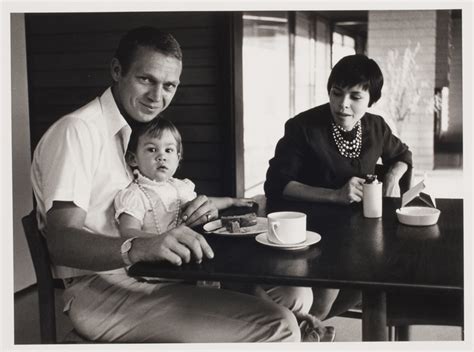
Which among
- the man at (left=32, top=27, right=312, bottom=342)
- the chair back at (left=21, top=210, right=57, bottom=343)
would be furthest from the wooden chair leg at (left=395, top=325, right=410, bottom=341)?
the chair back at (left=21, top=210, right=57, bottom=343)

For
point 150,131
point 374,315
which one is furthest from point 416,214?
point 150,131

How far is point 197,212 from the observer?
128 centimetres

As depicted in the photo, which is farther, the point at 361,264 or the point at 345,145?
the point at 345,145

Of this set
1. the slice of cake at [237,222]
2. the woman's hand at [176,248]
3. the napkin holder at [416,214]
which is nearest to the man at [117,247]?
the woman's hand at [176,248]

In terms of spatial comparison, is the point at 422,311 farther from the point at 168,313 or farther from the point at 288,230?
the point at 168,313

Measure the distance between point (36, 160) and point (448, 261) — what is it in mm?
895

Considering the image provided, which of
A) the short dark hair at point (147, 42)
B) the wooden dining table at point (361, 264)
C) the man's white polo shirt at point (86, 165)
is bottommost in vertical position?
the wooden dining table at point (361, 264)

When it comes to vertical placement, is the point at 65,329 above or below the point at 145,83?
below

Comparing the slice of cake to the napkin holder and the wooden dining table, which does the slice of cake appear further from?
the napkin holder

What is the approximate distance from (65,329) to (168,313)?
1130mm

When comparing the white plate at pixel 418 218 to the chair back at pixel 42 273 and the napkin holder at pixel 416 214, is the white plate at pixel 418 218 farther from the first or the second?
the chair back at pixel 42 273

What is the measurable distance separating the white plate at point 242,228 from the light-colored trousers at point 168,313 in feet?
0.42

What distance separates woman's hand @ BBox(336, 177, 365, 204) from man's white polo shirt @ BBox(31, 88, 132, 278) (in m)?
0.58

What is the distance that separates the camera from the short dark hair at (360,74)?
1668mm
